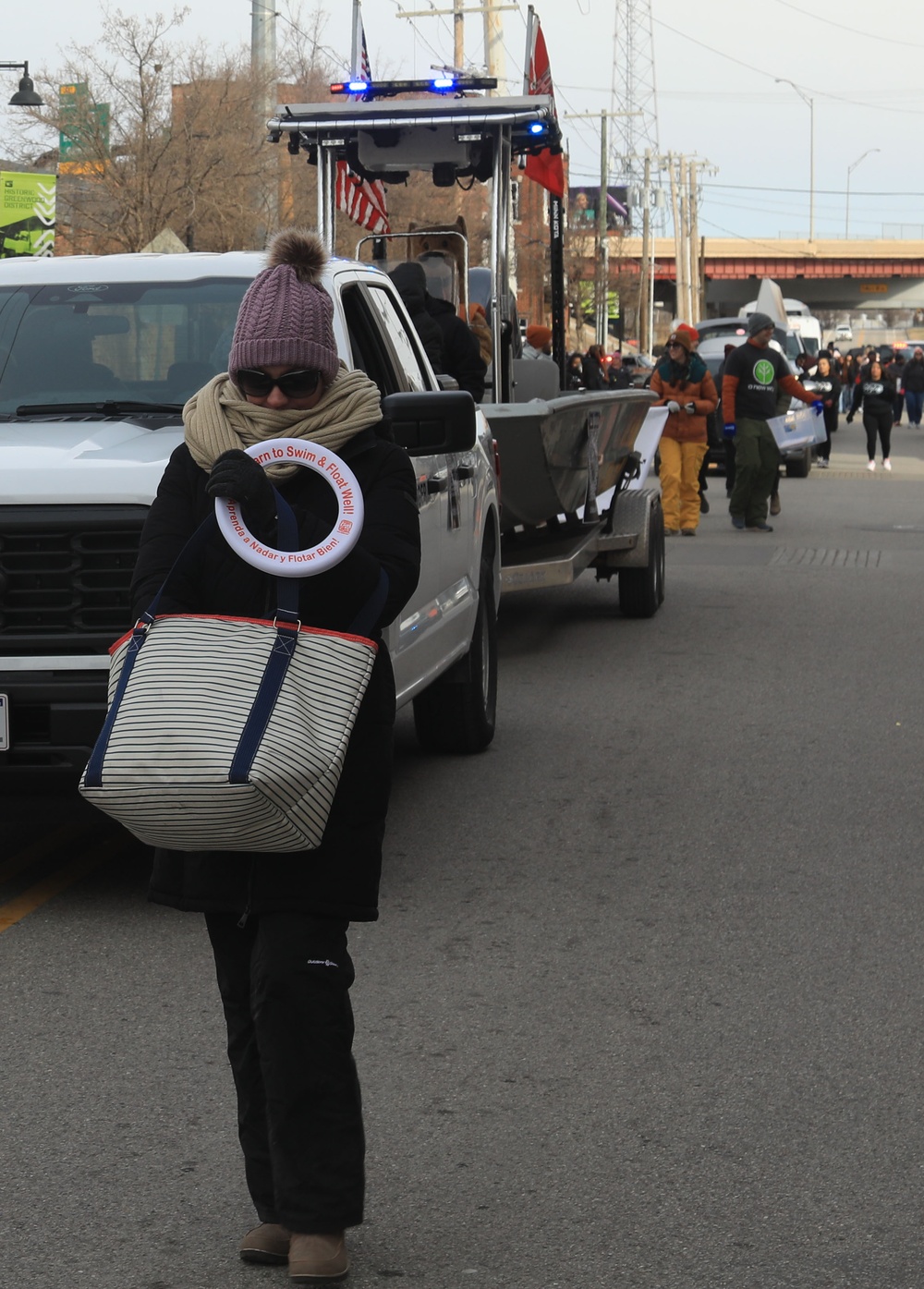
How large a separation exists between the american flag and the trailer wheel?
2.85 meters

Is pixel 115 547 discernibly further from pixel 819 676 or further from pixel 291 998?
pixel 819 676

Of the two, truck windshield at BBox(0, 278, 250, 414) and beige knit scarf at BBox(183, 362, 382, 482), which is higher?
truck windshield at BBox(0, 278, 250, 414)

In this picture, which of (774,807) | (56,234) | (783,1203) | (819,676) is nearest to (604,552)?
(819,676)

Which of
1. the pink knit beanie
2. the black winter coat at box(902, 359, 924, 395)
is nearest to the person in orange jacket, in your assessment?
the pink knit beanie

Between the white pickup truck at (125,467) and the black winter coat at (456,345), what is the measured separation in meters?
2.06

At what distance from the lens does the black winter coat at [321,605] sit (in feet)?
11.7

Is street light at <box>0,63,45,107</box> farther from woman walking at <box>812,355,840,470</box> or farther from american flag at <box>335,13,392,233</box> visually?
american flag at <box>335,13,392,233</box>

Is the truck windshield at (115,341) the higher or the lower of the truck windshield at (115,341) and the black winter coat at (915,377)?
the higher

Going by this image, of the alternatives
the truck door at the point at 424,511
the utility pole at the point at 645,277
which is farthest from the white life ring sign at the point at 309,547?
the utility pole at the point at 645,277

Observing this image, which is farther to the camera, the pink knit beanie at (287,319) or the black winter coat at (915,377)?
the black winter coat at (915,377)

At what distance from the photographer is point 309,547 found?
3.51 meters

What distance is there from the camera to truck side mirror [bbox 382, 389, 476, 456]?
5203 mm

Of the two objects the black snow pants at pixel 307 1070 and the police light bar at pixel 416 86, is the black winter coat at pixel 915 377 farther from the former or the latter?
the black snow pants at pixel 307 1070

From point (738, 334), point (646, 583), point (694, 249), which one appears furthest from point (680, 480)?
point (694, 249)
